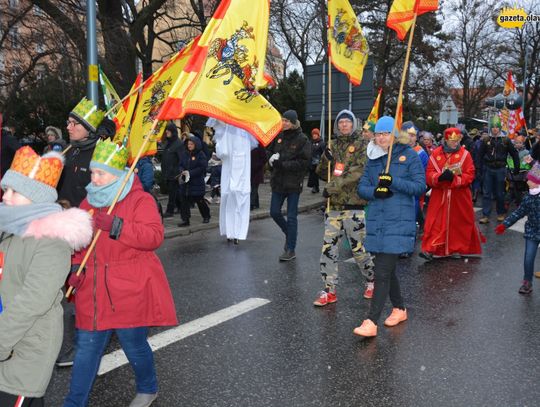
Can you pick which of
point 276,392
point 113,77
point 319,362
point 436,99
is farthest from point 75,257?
point 436,99

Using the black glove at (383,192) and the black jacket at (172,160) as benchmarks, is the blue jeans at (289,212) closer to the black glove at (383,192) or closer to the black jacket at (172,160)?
the black glove at (383,192)

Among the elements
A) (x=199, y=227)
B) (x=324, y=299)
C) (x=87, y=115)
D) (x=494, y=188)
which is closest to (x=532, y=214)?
(x=324, y=299)

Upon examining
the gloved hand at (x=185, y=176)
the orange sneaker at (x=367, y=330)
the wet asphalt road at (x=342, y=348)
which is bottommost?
the wet asphalt road at (x=342, y=348)

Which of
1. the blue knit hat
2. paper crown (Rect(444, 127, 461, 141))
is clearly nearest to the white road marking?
the blue knit hat

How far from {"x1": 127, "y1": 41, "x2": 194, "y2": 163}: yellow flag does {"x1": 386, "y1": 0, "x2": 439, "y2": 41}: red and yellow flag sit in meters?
2.11

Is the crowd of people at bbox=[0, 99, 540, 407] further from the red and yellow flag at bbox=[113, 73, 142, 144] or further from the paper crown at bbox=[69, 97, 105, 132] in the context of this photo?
the red and yellow flag at bbox=[113, 73, 142, 144]

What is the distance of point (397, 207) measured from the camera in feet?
16.4

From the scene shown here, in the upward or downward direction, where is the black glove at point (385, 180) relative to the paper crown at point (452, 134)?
downward

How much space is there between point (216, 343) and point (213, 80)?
206cm

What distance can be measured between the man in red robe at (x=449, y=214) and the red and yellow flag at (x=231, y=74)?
13.5 feet

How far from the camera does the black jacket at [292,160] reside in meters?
7.95

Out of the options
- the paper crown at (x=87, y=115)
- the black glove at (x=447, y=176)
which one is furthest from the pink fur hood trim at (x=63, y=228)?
the black glove at (x=447, y=176)

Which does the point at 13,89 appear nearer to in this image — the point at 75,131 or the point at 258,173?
the point at 258,173

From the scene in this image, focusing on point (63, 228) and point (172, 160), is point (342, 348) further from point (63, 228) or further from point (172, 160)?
point (172, 160)
